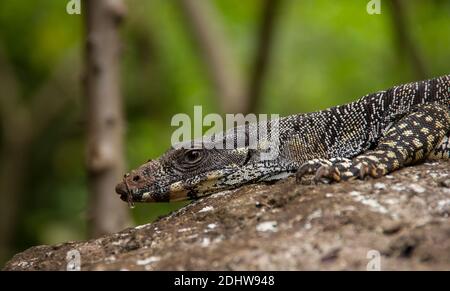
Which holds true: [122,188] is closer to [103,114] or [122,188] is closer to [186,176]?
[186,176]

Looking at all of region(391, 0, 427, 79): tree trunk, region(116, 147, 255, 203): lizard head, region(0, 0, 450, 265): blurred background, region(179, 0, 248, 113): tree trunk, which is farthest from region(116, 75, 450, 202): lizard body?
region(0, 0, 450, 265): blurred background

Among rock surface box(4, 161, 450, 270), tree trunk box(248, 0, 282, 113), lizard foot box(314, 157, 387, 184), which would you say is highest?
tree trunk box(248, 0, 282, 113)

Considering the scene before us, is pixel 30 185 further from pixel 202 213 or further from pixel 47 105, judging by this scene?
pixel 202 213

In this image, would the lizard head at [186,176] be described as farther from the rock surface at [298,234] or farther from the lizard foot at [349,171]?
the lizard foot at [349,171]

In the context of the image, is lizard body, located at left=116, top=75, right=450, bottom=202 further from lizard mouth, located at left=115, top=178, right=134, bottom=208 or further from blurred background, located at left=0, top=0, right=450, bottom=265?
blurred background, located at left=0, top=0, right=450, bottom=265

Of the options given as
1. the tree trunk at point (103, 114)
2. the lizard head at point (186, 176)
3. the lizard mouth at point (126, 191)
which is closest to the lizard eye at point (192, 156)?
the lizard head at point (186, 176)

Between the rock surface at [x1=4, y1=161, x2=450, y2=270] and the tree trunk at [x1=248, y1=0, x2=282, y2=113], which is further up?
the tree trunk at [x1=248, y1=0, x2=282, y2=113]
